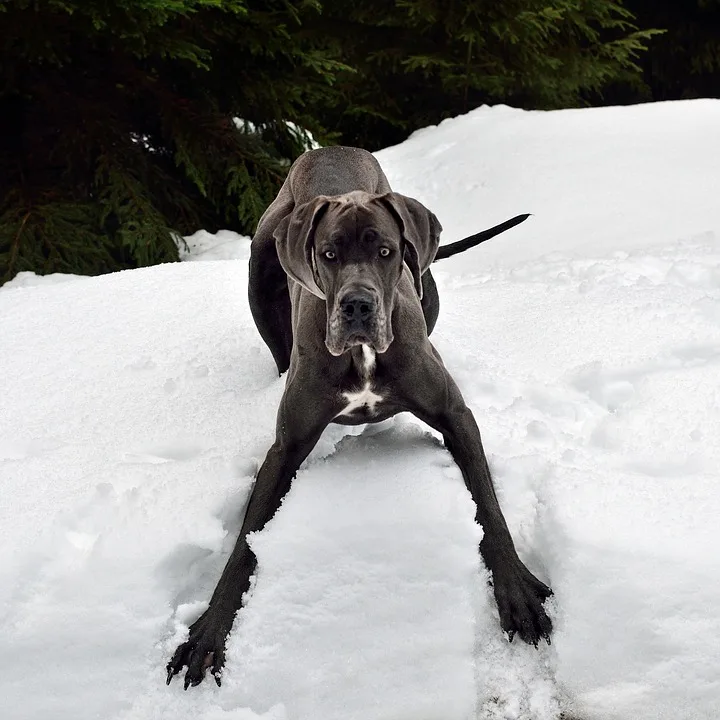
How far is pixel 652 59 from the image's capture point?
1195cm

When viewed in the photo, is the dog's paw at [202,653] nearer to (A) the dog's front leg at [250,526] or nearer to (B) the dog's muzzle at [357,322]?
(A) the dog's front leg at [250,526]

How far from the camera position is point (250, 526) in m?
2.41

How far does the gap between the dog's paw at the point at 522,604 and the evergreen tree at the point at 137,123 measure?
4.55m

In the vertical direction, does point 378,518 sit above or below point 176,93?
above

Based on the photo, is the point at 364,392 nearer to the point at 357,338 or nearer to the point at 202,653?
the point at 357,338

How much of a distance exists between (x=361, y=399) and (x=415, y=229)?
565 millimetres

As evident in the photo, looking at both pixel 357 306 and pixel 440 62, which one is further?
pixel 440 62

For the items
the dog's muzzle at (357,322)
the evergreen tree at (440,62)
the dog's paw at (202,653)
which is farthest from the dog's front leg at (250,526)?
the evergreen tree at (440,62)

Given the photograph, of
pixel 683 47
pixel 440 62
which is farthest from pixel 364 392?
pixel 683 47

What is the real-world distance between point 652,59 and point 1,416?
446 inches

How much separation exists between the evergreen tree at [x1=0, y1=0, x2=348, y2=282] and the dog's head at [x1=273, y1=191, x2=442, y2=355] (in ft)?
11.8

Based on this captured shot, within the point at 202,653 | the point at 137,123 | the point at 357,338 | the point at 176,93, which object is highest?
the point at 357,338

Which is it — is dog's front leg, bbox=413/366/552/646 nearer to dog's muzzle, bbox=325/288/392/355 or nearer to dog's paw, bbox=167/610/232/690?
dog's muzzle, bbox=325/288/392/355

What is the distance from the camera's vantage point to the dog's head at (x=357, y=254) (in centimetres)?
233
